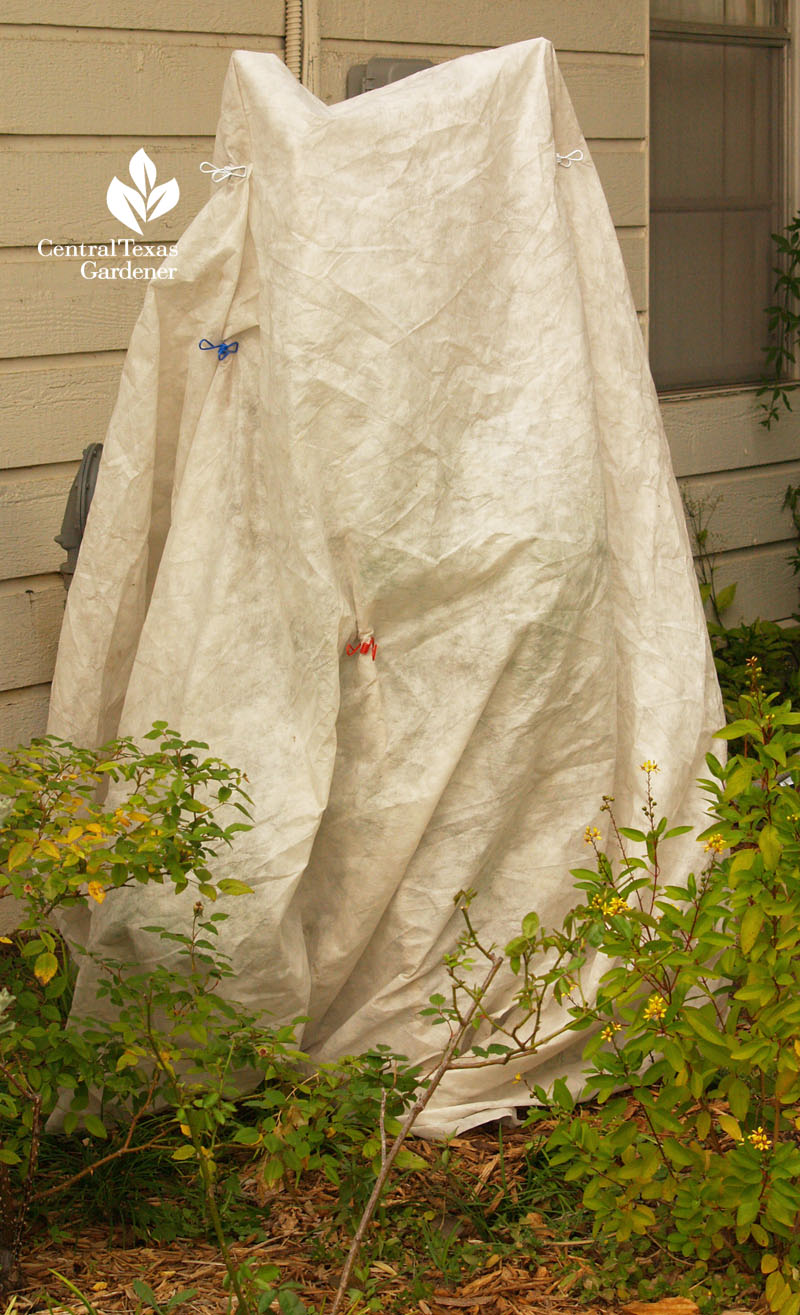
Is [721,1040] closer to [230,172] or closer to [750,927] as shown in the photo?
[750,927]

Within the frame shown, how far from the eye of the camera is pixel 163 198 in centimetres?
360

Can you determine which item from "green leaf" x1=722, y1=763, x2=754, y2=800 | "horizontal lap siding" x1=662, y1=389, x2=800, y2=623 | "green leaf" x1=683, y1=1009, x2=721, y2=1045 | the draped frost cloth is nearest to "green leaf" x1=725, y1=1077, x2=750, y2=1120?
"green leaf" x1=683, y1=1009, x2=721, y2=1045

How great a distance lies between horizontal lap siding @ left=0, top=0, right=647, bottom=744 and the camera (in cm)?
332

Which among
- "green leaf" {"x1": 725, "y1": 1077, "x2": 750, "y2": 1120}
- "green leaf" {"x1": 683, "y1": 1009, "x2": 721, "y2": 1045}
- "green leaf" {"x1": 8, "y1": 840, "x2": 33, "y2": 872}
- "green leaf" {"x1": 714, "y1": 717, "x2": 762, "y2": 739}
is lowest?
"green leaf" {"x1": 725, "y1": 1077, "x2": 750, "y2": 1120}

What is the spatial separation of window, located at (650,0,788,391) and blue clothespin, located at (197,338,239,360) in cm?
287

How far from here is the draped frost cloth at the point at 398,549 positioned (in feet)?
8.13

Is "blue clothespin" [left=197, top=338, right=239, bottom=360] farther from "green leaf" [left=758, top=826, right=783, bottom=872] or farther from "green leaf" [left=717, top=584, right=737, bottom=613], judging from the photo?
"green leaf" [left=717, top=584, right=737, bottom=613]

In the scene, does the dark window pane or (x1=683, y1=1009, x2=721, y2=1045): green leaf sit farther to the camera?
the dark window pane

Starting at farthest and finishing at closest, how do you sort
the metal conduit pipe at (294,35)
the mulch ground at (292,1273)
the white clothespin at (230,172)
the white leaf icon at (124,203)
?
the metal conduit pipe at (294,35) → the white leaf icon at (124,203) → the white clothespin at (230,172) → the mulch ground at (292,1273)

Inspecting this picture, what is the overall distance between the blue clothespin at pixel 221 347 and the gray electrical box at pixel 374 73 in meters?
1.60

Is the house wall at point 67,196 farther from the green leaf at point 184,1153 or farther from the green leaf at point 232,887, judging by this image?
the green leaf at point 184,1153

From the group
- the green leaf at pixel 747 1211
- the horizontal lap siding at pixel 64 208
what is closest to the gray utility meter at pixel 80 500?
the horizontal lap siding at pixel 64 208

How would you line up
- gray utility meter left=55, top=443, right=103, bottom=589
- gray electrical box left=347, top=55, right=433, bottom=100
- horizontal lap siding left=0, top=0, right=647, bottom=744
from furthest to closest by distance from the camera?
gray electrical box left=347, top=55, right=433, bottom=100 < horizontal lap siding left=0, top=0, right=647, bottom=744 < gray utility meter left=55, top=443, right=103, bottom=589

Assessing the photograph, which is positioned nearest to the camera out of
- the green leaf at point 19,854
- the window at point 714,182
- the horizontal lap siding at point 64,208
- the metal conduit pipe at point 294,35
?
the green leaf at point 19,854
